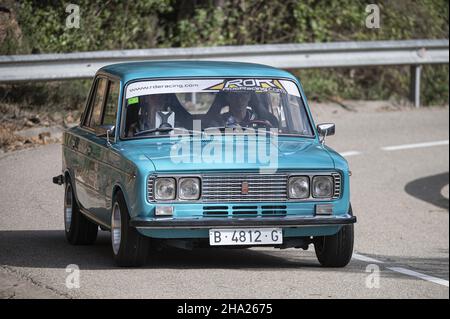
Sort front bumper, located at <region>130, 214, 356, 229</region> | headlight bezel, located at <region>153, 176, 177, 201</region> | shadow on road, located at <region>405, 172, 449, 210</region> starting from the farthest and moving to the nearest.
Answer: shadow on road, located at <region>405, 172, 449, 210</region>
headlight bezel, located at <region>153, 176, 177, 201</region>
front bumper, located at <region>130, 214, 356, 229</region>

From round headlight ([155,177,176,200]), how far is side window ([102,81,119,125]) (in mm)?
1319

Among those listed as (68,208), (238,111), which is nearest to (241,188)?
(238,111)

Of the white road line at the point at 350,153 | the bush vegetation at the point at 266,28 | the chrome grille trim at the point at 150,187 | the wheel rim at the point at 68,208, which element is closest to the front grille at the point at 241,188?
the chrome grille trim at the point at 150,187

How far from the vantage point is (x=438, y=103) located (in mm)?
21125

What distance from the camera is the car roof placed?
9.73 m

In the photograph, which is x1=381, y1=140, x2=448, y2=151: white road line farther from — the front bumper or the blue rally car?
the front bumper

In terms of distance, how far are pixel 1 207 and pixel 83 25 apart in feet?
26.5

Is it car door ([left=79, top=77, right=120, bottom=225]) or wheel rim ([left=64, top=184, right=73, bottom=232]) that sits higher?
car door ([left=79, top=77, right=120, bottom=225])

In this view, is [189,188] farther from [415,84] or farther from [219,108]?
[415,84]

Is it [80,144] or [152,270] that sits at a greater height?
[80,144]

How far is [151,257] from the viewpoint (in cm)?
963

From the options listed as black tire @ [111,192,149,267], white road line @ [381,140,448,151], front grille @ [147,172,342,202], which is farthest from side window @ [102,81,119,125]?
white road line @ [381,140,448,151]
